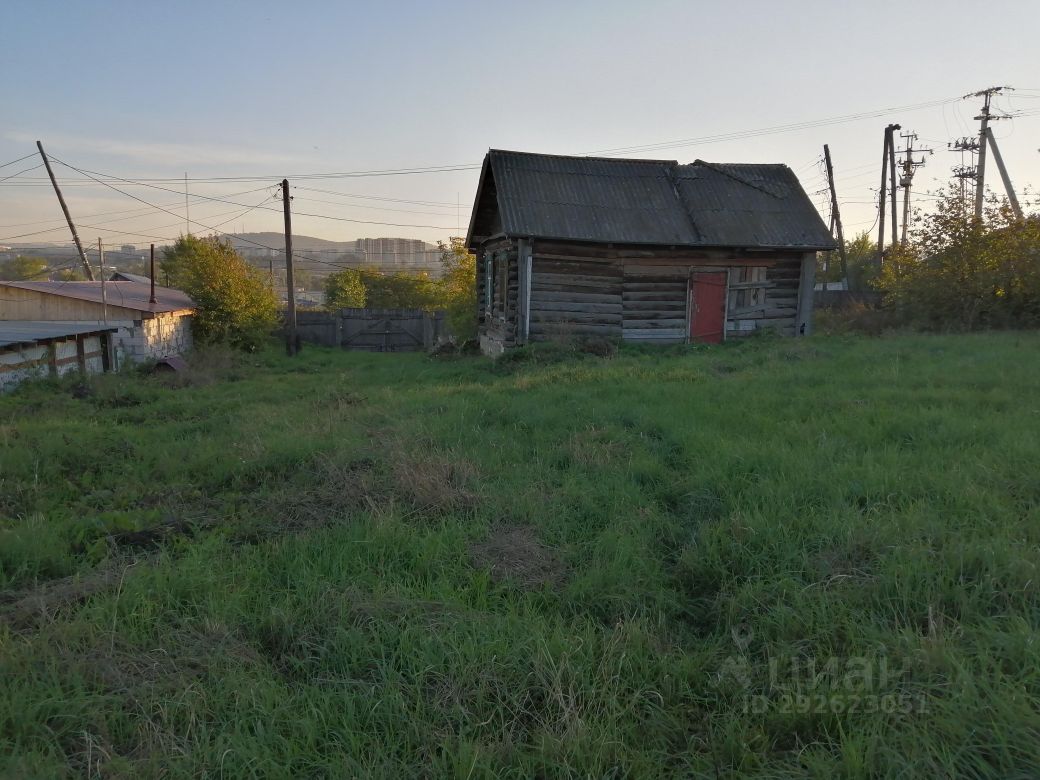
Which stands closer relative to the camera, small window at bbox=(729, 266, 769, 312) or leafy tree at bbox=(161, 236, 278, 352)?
small window at bbox=(729, 266, 769, 312)

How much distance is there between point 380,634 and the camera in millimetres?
3029

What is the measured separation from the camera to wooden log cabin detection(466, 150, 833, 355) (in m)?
15.6

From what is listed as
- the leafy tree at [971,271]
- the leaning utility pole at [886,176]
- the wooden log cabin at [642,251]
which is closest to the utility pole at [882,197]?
the leaning utility pole at [886,176]

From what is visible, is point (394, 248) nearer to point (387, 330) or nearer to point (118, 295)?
point (387, 330)

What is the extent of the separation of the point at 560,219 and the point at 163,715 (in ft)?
47.0

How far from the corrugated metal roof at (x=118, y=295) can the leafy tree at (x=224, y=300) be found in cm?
73

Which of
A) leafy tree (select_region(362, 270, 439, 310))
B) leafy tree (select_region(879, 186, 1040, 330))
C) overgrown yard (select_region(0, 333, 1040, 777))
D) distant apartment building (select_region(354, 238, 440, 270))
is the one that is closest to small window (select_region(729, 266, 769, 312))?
leafy tree (select_region(879, 186, 1040, 330))

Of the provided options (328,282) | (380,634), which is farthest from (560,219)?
(328,282)

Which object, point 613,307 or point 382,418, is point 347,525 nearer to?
point 382,418

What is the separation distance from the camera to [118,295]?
2109 cm

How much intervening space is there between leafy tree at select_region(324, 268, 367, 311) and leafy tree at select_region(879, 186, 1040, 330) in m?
29.3

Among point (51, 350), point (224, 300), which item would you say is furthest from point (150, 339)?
point (51, 350)

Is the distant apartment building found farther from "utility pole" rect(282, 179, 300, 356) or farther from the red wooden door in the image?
the red wooden door

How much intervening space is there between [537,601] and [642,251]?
1380cm
